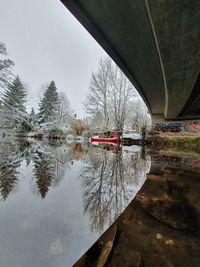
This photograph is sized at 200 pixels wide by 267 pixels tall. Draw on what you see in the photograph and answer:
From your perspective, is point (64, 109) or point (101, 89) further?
point (64, 109)

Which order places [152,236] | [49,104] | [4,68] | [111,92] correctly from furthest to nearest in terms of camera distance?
[49,104], [111,92], [4,68], [152,236]

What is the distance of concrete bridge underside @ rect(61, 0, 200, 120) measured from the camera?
9.59ft

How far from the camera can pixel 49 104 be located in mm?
30938

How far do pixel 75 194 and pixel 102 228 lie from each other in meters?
0.83

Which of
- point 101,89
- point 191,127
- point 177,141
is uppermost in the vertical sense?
point 101,89

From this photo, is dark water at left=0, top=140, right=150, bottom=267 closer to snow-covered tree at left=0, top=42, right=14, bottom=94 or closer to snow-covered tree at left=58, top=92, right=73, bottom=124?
snow-covered tree at left=0, top=42, right=14, bottom=94

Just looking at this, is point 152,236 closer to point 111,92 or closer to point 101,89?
point 111,92

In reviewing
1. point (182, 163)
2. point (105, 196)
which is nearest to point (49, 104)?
point (182, 163)

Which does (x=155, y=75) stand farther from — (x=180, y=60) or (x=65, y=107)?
(x=65, y=107)

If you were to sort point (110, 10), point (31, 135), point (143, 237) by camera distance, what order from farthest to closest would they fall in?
point (31, 135) → point (110, 10) → point (143, 237)

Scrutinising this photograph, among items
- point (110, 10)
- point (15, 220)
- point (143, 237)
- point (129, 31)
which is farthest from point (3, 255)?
point (129, 31)

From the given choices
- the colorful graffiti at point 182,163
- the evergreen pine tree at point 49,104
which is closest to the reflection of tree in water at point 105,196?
the colorful graffiti at point 182,163

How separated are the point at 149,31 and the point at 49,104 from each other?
3013 cm

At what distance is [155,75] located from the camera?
7172mm
